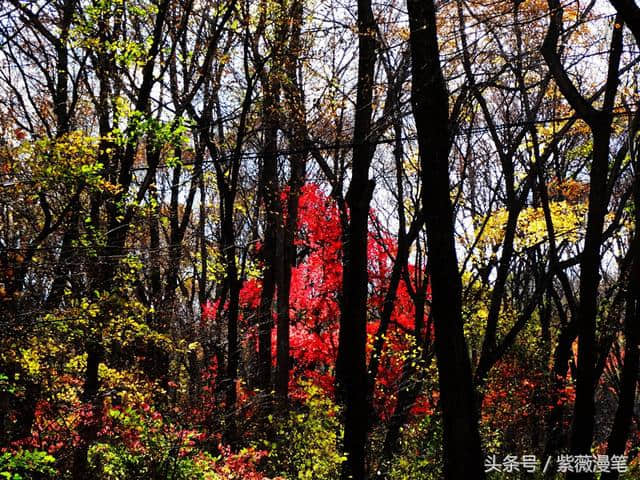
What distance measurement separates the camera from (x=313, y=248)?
15.6 m

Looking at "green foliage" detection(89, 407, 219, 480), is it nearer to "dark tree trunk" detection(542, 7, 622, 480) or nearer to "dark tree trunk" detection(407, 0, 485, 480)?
"dark tree trunk" detection(407, 0, 485, 480)

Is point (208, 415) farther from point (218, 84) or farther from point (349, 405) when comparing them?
point (218, 84)

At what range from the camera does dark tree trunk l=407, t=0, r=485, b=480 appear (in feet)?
20.4

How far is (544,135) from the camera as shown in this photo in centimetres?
Answer: 1269

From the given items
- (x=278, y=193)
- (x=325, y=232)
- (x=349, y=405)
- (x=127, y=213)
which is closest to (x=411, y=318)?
(x=325, y=232)

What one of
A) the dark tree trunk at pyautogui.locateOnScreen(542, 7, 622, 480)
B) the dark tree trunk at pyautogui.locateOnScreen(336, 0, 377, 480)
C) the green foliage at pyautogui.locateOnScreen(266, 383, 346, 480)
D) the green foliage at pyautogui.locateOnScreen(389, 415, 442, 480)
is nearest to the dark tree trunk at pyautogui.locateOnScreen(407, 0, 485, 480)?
the dark tree trunk at pyautogui.locateOnScreen(336, 0, 377, 480)

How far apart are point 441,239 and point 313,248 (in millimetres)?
9318

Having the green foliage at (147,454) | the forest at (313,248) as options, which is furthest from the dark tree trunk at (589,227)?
the green foliage at (147,454)

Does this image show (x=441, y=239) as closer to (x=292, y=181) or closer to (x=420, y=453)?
(x=420, y=453)

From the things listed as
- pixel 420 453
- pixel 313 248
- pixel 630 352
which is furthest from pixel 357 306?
pixel 313 248

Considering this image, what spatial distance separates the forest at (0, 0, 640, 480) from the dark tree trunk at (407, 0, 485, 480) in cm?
2

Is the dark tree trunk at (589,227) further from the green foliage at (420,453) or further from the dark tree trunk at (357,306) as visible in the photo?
the dark tree trunk at (357,306)

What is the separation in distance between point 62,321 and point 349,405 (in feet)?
13.3

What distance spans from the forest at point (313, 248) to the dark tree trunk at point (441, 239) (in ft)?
0.07
